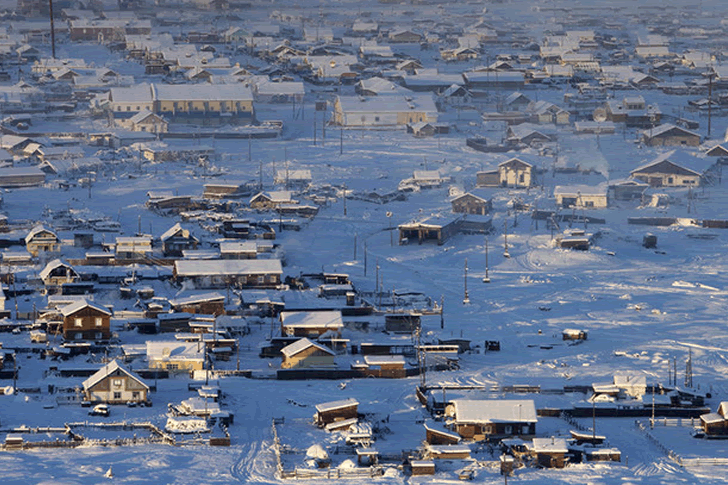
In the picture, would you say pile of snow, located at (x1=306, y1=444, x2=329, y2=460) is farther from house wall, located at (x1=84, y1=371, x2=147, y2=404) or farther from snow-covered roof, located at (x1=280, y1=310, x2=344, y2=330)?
snow-covered roof, located at (x1=280, y1=310, x2=344, y2=330)

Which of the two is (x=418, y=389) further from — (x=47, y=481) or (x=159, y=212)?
(x=159, y=212)

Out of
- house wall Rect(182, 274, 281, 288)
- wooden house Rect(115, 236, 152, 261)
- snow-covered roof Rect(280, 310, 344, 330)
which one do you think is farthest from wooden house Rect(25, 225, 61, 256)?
Answer: snow-covered roof Rect(280, 310, 344, 330)

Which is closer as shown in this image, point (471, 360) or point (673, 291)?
point (471, 360)

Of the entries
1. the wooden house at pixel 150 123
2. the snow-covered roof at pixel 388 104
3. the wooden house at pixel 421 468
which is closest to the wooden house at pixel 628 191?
the snow-covered roof at pixel 388 104

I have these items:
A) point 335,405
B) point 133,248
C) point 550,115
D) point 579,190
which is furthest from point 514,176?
point 335,405

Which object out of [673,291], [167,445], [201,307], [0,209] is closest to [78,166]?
[0,209]

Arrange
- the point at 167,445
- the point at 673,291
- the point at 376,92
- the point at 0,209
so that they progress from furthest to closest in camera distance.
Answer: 1. the point at 376,92
2. the point at 0,209
3. the point at 673,291
4. the point at 167,445

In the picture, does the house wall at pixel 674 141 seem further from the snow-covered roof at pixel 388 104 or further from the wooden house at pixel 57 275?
the wooden house at pixel 57 275
